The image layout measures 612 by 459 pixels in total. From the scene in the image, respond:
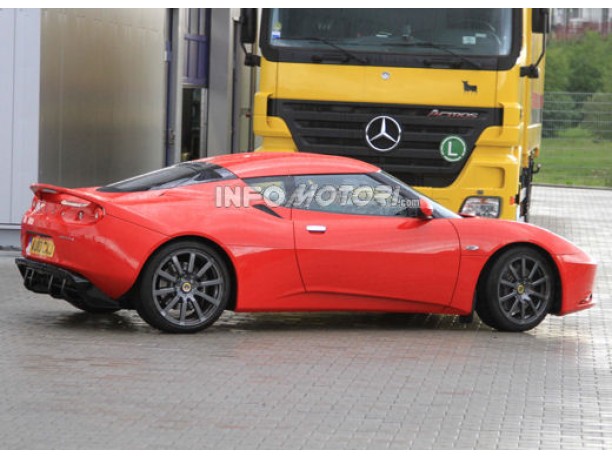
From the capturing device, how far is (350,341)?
10.5 meters

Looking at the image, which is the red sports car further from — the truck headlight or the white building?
the white building

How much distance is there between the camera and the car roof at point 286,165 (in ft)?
36.0

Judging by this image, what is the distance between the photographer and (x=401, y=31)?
543 inches

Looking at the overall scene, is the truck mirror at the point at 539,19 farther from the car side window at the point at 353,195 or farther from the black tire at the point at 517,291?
the car side window at the point at 353,195

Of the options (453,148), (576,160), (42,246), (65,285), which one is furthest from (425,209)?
(576,160)

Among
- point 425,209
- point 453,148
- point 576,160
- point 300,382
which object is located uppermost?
point 453,148

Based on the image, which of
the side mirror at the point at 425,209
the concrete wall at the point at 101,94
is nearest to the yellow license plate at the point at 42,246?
the side mirror at the point at 425,209

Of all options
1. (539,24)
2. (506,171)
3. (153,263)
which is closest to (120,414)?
(153,263)

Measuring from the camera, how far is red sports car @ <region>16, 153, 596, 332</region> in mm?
10328

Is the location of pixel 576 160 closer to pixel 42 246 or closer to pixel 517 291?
pixel 517 291

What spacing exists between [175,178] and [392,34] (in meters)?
3.78

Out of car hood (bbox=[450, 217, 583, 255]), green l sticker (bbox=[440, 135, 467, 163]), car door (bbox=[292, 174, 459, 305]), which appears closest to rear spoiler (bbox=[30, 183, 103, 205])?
car door (bbox=[292, 174, 459, 305])

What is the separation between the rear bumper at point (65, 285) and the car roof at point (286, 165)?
56.7 inches

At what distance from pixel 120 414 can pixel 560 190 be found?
1281 inches
